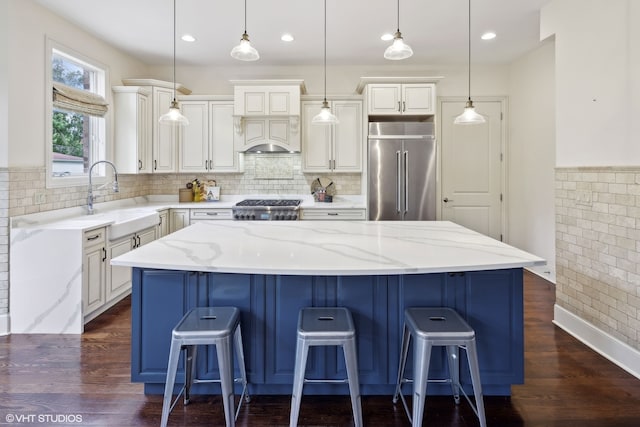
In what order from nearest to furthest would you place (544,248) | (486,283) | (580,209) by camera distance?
(486,283) < (580,209) < (544,248)

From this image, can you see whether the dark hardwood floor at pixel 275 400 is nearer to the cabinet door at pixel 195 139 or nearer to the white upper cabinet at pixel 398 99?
the cabinet door at pixel 195 139

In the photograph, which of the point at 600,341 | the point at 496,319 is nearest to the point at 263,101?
the point at 496,319

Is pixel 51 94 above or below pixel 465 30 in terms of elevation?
below

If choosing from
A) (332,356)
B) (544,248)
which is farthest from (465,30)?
(332,356)

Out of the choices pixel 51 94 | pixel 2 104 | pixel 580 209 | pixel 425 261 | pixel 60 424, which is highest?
pixel 51 94

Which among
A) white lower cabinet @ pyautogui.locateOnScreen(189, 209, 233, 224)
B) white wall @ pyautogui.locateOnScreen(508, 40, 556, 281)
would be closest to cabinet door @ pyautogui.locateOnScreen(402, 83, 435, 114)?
white wall @ pyautogui.locateOnScreen(508, 40, 556, 281)

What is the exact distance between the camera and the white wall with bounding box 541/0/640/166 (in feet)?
8.30

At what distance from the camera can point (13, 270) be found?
122 inches

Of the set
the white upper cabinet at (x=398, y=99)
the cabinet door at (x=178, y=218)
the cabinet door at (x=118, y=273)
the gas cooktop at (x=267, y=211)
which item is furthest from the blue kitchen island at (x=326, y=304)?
the white upper cabinet at (x=398, y=99)

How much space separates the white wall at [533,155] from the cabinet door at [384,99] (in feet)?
5.39

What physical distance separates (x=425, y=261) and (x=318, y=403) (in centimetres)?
103

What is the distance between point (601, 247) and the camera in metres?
2.79

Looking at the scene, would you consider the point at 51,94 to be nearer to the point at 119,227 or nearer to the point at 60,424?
the point at 119,227

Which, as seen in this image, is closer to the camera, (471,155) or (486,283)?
(486,283)
